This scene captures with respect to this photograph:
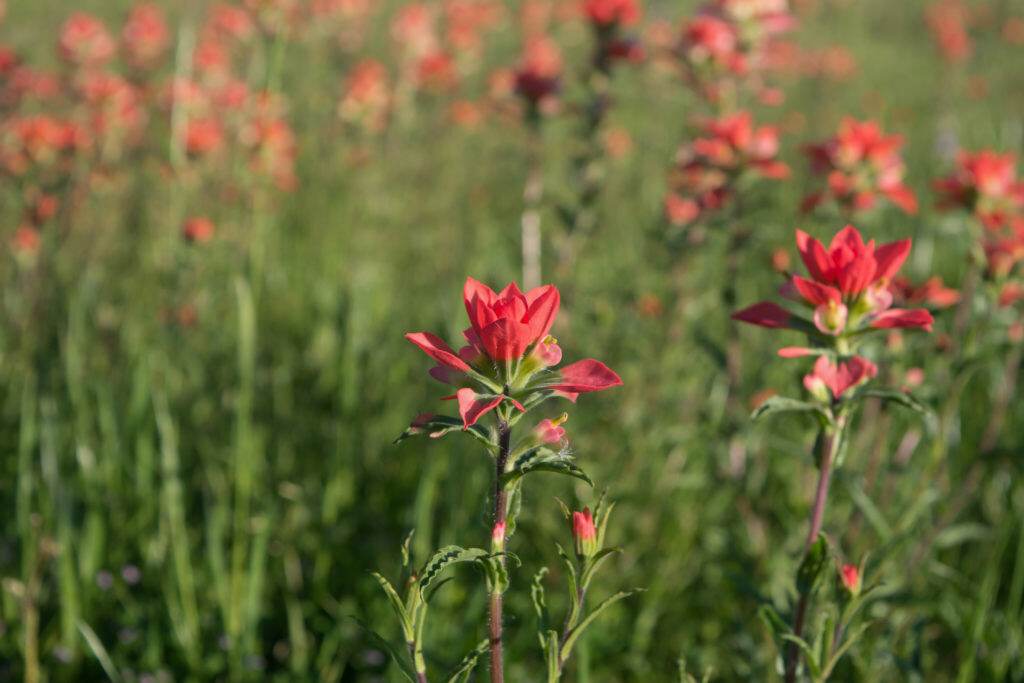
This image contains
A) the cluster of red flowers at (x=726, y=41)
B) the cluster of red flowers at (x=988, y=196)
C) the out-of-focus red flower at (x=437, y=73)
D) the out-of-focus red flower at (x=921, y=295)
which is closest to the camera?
the out-of-focus red flower at (x=921, y=295)

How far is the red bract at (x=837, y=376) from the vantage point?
114 centimetres

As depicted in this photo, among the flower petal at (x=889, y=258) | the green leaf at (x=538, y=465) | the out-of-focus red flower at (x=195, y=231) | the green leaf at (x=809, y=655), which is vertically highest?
the flower petal at (x=889, y=258)

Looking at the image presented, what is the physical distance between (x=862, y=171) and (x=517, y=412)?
1726mm

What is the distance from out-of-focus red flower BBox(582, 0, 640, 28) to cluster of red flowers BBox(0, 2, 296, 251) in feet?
3.94

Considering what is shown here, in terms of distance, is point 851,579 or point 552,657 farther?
point 851,579

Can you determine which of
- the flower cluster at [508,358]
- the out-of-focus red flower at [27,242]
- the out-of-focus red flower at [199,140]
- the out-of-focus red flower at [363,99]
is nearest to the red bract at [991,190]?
the flower cluster at [508,358]

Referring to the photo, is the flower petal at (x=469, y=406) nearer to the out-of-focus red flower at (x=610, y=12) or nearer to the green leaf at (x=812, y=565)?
the green leaf at (x=812, y=565)

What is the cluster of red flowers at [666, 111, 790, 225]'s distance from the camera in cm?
236

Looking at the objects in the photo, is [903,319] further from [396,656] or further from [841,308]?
[396,656]

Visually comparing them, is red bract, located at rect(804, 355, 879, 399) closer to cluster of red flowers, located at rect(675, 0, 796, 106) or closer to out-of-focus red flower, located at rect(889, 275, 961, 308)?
out-of-focus red flower, located at rect(889, 275, 961, 308)

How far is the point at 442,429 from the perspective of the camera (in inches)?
36.1

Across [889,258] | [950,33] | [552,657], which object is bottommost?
[552,657]

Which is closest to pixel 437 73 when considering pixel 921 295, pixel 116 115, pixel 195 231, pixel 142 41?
pixel 142 41

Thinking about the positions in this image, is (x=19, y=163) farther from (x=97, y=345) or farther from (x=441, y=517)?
(x=441, y=517)
